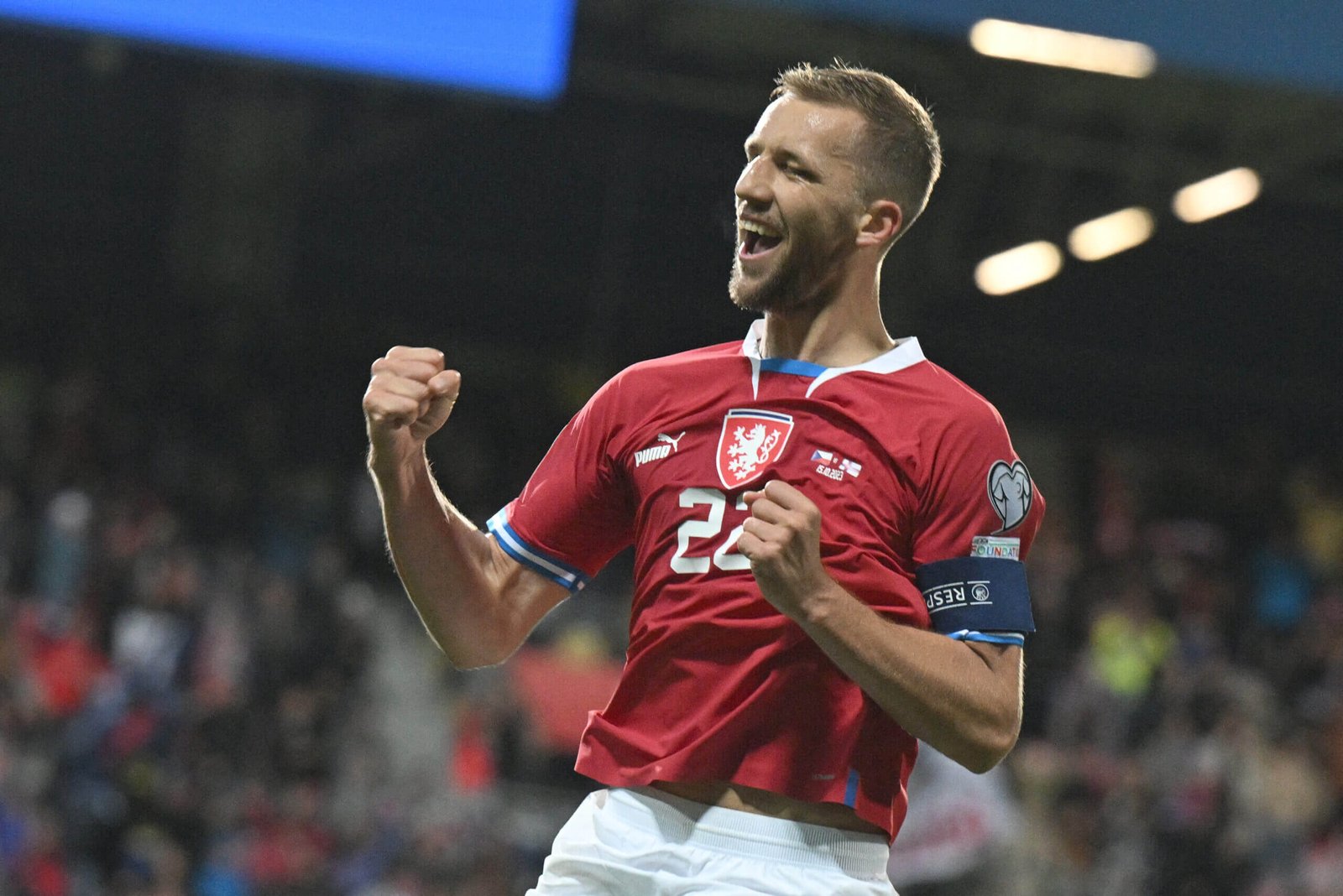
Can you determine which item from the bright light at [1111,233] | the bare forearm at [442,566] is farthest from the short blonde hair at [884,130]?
the bright light at [1111,233]

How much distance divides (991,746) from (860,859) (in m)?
0.26

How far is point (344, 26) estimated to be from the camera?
30.0 feet

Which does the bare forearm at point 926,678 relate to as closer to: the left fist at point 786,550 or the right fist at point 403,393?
the left fist at point 786,550

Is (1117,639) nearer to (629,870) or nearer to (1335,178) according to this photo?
(1335,178)

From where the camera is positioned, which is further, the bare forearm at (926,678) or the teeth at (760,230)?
the teeth at (760,230)

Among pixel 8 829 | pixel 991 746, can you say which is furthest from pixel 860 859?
pixel 8 829

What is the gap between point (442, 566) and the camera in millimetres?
2891

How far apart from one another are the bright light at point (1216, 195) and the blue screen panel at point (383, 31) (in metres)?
6.72

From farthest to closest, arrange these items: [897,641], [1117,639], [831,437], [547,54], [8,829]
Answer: [1117,639], [547,54], [8,829], [831,437], [897,641]

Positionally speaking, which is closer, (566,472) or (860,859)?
(860,859)

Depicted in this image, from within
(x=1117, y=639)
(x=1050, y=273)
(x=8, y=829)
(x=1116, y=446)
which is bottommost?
(x=8, y=829)

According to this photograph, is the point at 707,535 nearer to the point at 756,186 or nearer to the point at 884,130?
the point at 756,186

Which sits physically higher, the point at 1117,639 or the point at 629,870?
the point at 629,870

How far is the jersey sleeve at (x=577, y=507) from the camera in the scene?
Answer: 9.70 ft
